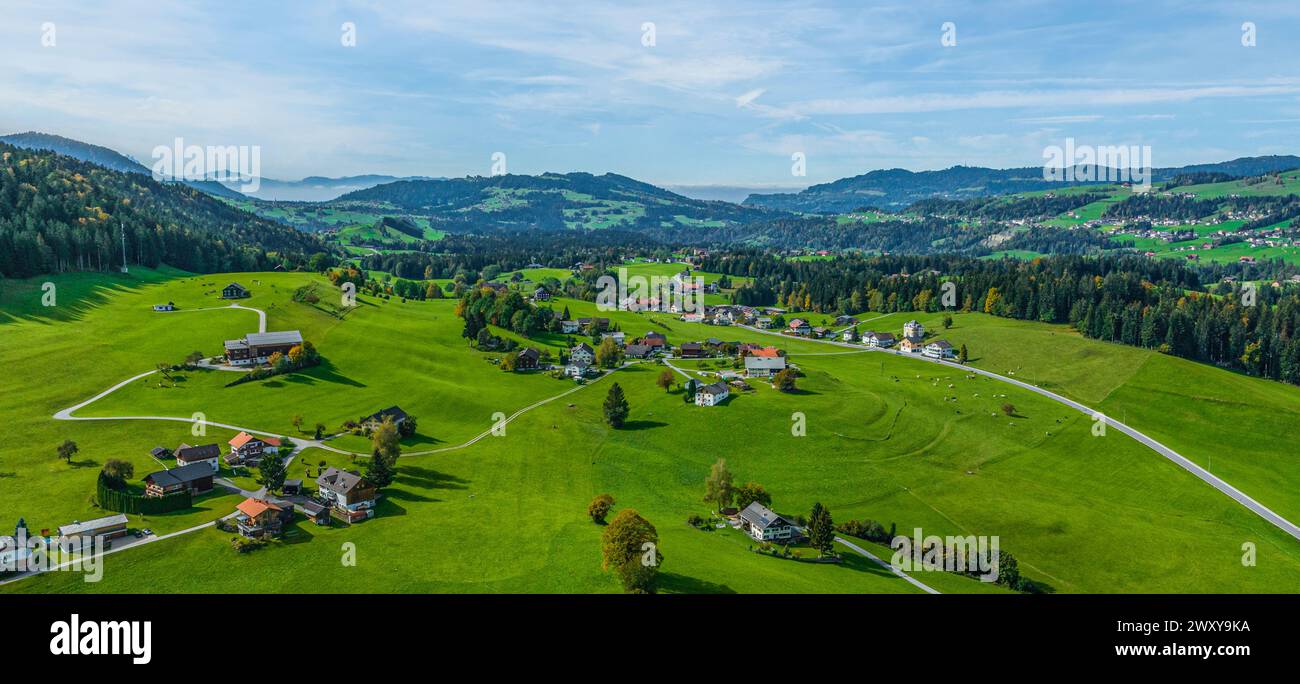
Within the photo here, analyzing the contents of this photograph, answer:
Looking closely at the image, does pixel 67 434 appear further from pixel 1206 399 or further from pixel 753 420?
pixel 1206 399

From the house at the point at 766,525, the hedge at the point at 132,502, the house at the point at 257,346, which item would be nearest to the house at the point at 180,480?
the hedge at the point at 132,502

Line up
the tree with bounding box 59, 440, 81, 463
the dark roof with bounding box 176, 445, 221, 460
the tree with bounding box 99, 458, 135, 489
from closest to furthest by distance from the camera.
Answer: the tree with bounding box 99, 458, 135, 489
the tree with bounding box 59, 440, 81, 463
the dark roof with bounding box 176, 445, 221, 460

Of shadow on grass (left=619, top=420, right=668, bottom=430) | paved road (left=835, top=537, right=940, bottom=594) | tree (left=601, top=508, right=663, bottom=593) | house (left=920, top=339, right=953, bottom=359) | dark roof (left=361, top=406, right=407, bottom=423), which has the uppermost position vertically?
house (left=920, top=339, right=953, bottom=359)

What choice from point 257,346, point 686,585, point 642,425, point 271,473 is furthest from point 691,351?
point 686,585

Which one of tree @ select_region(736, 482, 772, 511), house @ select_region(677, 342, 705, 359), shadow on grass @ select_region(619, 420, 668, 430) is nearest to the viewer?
tree @ select_region(736, 482, 772, 511)

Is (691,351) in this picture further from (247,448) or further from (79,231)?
(79,231)

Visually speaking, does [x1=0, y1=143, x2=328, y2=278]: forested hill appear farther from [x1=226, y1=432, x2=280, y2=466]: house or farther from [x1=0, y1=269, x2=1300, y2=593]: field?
[x1=226, y1=432, x2=280, y2=466]: house

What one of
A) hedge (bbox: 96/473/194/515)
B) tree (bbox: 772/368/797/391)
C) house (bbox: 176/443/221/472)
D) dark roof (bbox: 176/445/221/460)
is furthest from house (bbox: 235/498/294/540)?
tree (bbox: 772/368/797/391)
